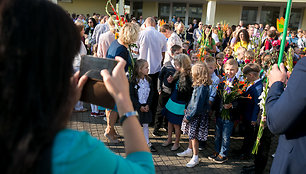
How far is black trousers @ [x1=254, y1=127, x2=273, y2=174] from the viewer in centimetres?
335

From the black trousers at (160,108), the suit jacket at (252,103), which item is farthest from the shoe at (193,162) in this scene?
the black trousers at (160,108)

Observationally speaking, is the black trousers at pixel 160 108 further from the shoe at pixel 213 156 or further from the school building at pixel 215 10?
the school building at pixel 215 10

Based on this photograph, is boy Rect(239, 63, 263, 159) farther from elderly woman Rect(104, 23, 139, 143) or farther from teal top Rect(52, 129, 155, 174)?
teal top Rect(52, 129, 155, 174)

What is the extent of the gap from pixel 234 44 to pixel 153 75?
344 cm

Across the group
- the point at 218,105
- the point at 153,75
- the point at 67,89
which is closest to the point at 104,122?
the point at 153,75

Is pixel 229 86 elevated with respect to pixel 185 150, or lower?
elevated

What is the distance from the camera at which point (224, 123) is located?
3945mm

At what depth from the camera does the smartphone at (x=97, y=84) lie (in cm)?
110

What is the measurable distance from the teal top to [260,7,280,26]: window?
2577 cm

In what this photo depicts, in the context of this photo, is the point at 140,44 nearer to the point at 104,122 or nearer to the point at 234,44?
the point at 104,122

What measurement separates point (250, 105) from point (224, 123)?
0.52 m

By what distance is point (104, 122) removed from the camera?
17.6ft

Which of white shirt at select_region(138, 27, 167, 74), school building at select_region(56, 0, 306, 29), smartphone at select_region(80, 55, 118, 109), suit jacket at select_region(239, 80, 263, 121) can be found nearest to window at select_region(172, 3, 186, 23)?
school building at select_region(56, 0, 306, 29)

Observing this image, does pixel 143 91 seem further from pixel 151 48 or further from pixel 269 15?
pixel 269 15
